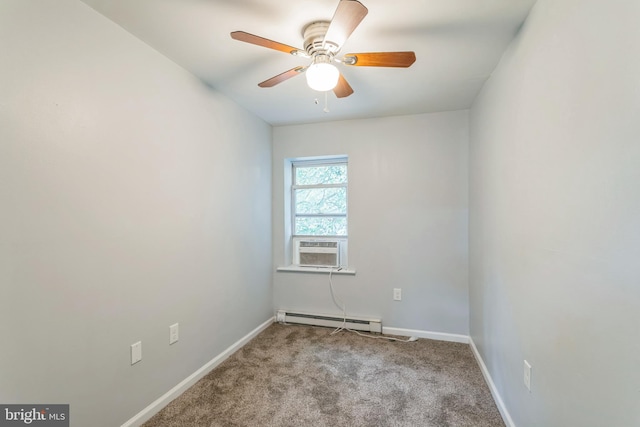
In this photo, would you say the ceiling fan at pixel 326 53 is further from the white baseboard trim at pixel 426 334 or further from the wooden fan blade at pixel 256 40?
the white baseboard trim at pixel 426 334

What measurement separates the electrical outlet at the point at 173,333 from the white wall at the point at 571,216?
2086 millimetres

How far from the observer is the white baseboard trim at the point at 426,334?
A: 274cm

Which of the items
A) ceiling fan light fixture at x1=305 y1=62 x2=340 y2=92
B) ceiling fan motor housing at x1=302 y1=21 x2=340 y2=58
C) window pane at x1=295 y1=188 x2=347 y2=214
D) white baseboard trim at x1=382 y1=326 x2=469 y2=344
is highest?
ceiling fan motor housing at x1=302 y1=21 x2=340 y2=58

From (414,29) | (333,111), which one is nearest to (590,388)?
(414,29)

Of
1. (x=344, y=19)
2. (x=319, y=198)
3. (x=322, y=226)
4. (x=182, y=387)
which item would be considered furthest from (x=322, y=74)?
(x=182, y=387)

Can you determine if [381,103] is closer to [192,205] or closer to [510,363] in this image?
[192,205]

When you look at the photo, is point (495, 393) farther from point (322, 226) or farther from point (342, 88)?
point (342, 88)

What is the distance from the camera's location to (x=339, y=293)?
3.09 meters

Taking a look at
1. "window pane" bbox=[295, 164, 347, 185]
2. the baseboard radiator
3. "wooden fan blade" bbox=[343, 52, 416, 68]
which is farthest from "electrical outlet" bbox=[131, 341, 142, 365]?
"window pane" bbox=[295, 164, 347, 185]

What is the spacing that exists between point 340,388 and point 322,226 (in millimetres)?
1766

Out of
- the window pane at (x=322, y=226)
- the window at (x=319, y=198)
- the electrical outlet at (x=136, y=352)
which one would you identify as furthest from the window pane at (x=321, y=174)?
the electrical outlet at (x=136, y=352)

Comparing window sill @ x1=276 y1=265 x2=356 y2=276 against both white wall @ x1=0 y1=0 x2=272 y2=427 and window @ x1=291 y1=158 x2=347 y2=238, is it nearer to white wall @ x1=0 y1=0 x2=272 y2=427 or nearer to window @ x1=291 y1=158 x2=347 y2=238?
window @ x1=291 y1=158 x2=347 y2=238

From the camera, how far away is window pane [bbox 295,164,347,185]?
3.29m

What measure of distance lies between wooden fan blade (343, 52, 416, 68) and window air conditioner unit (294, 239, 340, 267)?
6.71 feet
